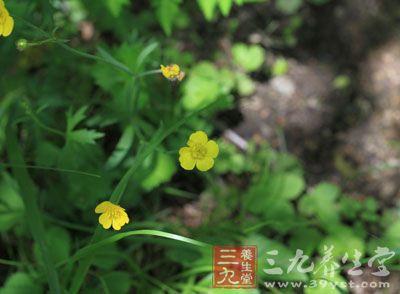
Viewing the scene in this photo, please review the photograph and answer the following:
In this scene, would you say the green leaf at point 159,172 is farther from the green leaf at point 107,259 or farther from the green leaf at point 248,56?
the green leaf at point 248,56

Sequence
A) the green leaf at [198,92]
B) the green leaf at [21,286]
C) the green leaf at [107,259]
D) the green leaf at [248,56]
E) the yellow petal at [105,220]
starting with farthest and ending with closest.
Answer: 1. the green leaf at [248,56]
2. the green leaf at [198,92]
3. the green leaf at [107,259]
4. the green leaf at [21,286]
5. the yellow petal at [105,220]

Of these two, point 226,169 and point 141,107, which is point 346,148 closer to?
point 226,169

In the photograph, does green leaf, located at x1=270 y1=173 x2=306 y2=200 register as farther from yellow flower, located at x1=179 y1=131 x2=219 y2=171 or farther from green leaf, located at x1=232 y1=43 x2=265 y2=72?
yellow flower, located at x1=179 y1=131 x2=219 y2=171

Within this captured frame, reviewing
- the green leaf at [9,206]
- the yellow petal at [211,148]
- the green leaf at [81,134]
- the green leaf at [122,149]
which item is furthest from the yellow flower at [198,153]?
the green leaf at [9,206]

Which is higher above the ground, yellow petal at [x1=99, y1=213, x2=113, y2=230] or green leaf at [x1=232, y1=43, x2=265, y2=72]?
green leaf at [x1=232, y1=43, x2=265, y2=72]

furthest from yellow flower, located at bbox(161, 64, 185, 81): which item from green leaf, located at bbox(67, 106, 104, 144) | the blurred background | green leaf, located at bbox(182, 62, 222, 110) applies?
green leaf, located at bbox(182, 62, 222, 110)

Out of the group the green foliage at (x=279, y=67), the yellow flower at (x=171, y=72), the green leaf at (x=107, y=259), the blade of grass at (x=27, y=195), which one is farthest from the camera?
the green foliage at (x=279, y=67)
